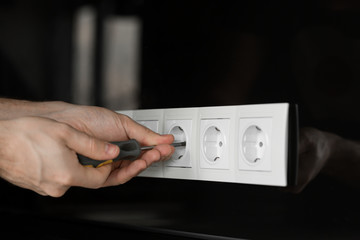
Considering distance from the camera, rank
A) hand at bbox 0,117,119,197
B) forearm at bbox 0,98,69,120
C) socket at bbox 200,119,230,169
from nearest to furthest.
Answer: hand at bbox 0,117,119,197 → socket at bbox 200,119,230,169 → forearm at bbox 0,98,69,120

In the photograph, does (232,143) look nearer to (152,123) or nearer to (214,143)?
(214,143)

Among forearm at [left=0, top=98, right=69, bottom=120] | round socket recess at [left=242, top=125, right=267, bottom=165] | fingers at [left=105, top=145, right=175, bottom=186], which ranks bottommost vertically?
fingers at [left=105, top=145, right=175, bottom=186]

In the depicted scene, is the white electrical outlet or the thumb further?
the white electrical outlet

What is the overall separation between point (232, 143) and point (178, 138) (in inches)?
4.4

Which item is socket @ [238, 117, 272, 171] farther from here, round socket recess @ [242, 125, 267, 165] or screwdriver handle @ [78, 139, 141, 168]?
screwdriver handle @ [78, 139, 141, 168]

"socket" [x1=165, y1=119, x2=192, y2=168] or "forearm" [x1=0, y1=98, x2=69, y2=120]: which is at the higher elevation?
"forearm" [x1=0, y1=98, x2=69, y2=120]

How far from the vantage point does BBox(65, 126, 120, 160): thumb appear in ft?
1.94

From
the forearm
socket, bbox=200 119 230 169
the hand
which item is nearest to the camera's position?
the hand

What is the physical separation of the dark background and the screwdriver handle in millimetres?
168

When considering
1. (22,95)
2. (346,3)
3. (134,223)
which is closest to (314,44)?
(346,3)

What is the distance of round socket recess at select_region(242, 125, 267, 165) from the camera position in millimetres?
654

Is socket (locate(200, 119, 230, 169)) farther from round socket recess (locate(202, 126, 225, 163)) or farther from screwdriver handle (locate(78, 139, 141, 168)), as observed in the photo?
screwdriver handle (locate(78, 139, 141, 168))

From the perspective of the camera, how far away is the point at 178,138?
76cm

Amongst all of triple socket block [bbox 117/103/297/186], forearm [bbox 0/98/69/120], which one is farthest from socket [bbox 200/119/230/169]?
forearm [bbox 0/98/69/120]
